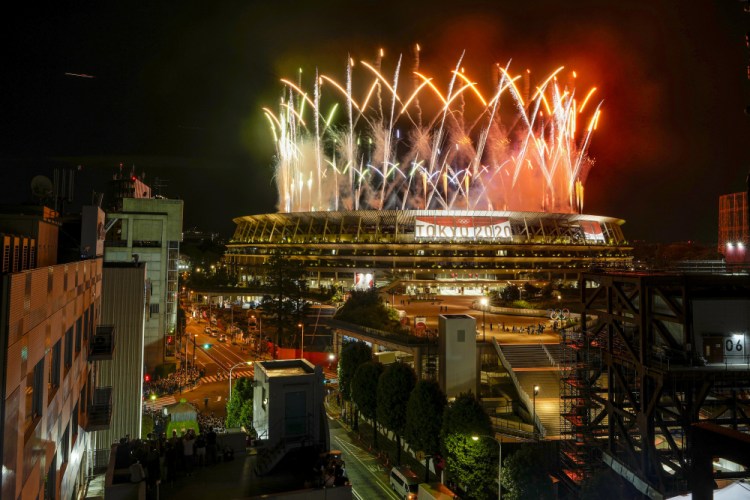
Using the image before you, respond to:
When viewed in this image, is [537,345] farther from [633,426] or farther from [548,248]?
[548,248]

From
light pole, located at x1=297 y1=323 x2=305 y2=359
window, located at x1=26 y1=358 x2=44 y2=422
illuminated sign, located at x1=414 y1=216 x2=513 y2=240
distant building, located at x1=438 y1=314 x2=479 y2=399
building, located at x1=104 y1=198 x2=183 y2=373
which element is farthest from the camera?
illuminated sign, located at x1=414 y1=216 x2=513 y2=240

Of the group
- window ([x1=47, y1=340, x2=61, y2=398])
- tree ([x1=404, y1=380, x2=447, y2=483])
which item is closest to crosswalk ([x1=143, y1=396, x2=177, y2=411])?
tree ([x1=404, y1=380, x2=447, y2=483])

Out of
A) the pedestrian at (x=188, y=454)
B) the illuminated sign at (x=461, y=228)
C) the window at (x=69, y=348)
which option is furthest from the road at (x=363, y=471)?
the illuminated sign at (x=461, y=228)

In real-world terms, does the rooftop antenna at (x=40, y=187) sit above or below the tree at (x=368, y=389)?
above

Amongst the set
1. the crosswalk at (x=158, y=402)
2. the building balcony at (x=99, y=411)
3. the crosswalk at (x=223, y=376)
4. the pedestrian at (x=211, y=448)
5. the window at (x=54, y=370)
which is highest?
the window at (x=54, y=370)

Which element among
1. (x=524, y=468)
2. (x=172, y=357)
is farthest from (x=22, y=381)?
(x=172, y=357)

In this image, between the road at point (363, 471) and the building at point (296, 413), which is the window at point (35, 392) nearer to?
the building at point (296, 413)

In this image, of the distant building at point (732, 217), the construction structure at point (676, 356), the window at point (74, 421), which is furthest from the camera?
the distant building at point (732, 217)

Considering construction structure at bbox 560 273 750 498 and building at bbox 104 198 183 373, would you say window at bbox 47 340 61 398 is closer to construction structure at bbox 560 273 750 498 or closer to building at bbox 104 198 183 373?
construction structure at bbox 560 273 750 498
